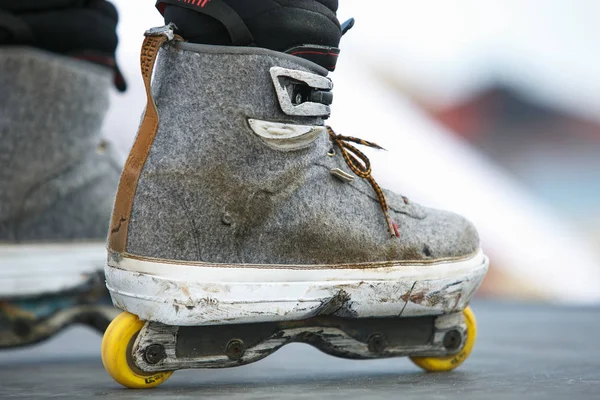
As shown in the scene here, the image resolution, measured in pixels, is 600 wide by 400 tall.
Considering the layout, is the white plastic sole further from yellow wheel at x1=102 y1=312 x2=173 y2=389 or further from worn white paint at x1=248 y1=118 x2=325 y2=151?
worn white paint at x1=248 y1=118 x2=325 y2=151

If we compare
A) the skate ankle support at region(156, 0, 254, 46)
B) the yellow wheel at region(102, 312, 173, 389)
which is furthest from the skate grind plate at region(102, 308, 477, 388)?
the skate ankle support at region(156, 0, 254, 46)

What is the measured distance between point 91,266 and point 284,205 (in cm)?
68

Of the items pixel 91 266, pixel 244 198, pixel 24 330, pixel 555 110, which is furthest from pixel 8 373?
pixel 555 110

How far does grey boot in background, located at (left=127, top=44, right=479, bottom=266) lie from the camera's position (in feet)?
3.74

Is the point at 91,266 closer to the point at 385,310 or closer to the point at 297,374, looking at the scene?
the point at 297,374

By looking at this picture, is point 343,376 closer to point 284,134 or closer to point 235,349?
point 235,349

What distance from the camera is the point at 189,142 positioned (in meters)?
1.15

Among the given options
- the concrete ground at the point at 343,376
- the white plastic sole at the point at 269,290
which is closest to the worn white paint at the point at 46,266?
the concrete ground at the point at 343,376

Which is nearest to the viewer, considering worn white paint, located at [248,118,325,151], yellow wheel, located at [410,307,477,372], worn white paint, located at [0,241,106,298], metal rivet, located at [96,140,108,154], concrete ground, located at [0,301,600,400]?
concrete ground, located at [0,301,600,400]

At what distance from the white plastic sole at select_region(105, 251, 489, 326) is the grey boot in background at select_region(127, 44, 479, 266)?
2 centimetres

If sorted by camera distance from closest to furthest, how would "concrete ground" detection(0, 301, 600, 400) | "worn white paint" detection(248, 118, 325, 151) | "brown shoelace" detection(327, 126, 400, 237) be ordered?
"concrete ground" detection(0, 301, 600, 400) < "worn white paint" detection(248, 118, 325, 151) < "brown shoelace" detection(327, 126, 400, 237)

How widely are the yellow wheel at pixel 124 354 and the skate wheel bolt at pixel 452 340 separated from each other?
1.66 feet

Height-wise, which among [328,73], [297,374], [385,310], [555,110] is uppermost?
[328,73]

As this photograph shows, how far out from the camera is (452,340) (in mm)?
1407
